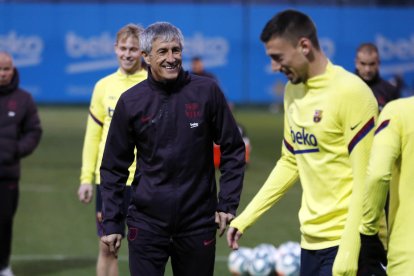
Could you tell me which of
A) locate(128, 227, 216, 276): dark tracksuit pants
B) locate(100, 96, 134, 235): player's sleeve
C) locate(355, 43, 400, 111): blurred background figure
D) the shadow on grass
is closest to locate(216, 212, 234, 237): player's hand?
locate(128, 227, 216, 276): dark tracksuit pants

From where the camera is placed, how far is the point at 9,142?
10094 mm

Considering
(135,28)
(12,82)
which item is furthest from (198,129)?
(12,82)

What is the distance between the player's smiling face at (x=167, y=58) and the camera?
609 centimetres

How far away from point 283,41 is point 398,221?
115 cm

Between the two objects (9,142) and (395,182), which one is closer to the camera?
(395,182)

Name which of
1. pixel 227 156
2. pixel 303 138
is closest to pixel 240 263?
pixel 227 156

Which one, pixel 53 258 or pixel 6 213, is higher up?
pixel 6 213

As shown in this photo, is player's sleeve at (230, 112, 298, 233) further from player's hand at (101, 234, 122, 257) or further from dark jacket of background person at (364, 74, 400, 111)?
dark jacket of background person at (364, 74, 400, 111)

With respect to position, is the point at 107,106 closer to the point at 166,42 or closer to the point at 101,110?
the point at 101,110

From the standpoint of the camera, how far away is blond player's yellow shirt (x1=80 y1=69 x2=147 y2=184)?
8.55 meters

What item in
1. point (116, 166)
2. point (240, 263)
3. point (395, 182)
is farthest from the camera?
point (240, 263)

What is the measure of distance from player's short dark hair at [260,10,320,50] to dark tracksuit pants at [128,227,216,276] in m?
1.48

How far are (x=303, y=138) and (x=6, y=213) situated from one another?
5.19 metres

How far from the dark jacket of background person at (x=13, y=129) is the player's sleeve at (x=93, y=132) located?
1.41 m
